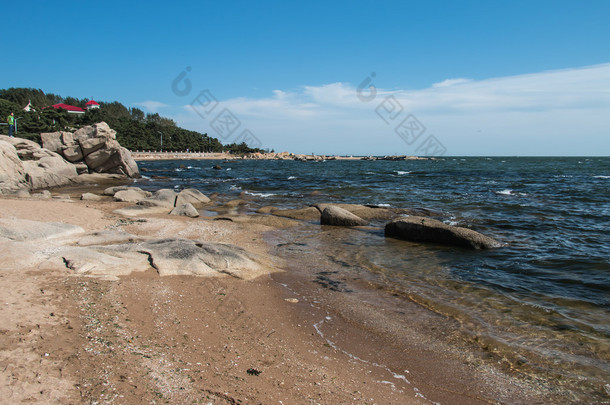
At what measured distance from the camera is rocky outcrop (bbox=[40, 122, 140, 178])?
35781 millimetres

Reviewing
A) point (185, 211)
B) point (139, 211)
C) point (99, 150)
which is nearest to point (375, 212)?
point (185, 211)

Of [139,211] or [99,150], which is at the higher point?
[99,150]

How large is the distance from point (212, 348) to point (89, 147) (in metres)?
38.6

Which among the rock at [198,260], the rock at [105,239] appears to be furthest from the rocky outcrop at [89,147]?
the rock at [198,260]

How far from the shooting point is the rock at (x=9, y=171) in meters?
22.3

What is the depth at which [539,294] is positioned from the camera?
7887mm

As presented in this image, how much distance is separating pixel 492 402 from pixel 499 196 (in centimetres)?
2333

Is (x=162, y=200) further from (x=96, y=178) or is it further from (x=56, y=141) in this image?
(x=56, y=141)

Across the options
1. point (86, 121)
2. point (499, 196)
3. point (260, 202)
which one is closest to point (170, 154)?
point (86, 121)

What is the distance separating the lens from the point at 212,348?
4.96 meters

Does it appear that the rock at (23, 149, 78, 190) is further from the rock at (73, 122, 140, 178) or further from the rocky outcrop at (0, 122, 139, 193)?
the rock at (73, 122, 140, 178)

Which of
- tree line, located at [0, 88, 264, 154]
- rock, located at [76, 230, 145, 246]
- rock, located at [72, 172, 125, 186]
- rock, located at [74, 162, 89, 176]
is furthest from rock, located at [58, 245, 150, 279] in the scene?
tree line, located at [0, 88, 264, 154]

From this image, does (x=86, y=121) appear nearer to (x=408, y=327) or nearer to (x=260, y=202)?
(x=260, y=202)

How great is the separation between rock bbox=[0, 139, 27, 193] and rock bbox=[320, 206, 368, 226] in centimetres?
2109
